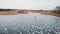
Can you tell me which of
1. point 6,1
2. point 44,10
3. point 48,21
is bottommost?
point 48,21

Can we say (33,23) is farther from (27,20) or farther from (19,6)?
(19,6)

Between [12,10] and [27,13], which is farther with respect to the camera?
[27,13]

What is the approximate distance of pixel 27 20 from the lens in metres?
3.03

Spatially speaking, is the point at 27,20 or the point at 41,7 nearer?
the point at 41,7

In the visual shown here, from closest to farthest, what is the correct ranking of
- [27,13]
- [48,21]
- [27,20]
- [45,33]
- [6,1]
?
1. [45,33]
2. [6,1]
3. [27,13]
4. [27,20]
5. [48,21]

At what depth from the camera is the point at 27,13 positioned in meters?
2.71

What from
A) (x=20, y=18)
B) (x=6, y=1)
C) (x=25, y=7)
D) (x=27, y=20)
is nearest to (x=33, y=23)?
(x=27, y=20)

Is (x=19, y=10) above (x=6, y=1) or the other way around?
the other way around


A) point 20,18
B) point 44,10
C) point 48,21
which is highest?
point 44,10

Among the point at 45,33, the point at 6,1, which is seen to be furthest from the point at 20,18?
the point at 45,33

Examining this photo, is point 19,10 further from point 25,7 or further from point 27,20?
point 27,20

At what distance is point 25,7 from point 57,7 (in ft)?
2.42

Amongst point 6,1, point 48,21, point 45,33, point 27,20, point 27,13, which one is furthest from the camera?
point 48,21

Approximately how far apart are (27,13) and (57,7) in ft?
2.34
